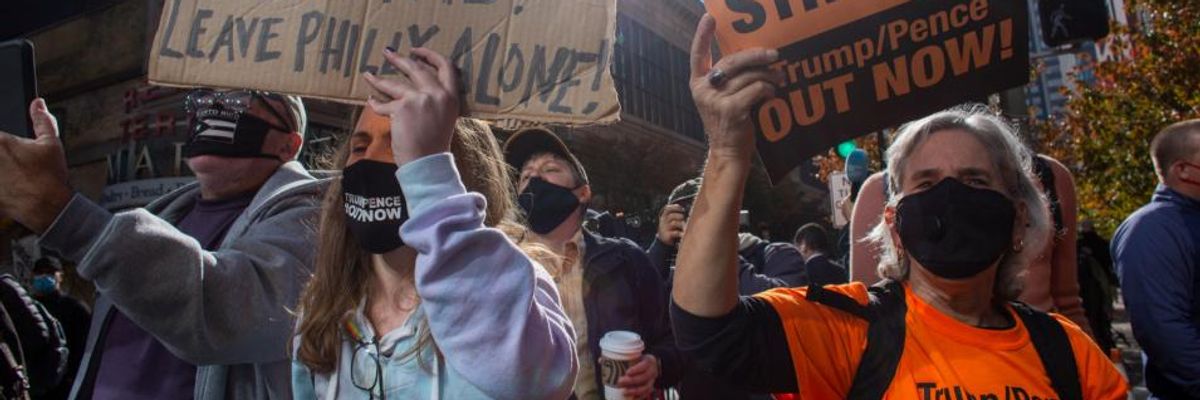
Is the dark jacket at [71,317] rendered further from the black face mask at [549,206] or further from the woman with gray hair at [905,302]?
the woman with gray hair at [905,302]

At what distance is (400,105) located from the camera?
1432 millimetres

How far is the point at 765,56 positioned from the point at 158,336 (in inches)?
56.2

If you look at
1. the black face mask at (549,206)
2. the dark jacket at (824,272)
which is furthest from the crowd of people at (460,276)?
the dark jacket at (824,272)

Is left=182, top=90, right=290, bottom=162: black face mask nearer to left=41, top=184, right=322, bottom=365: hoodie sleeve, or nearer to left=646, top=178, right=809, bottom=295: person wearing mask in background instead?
left=41, top=184, right=322, bottom=365: hoodie sleeve

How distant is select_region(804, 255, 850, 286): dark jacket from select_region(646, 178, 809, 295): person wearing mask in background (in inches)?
18.0

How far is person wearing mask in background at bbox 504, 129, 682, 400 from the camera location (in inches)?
114

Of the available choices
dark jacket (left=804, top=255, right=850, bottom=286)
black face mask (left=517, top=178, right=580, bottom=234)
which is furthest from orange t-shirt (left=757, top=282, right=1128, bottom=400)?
dark jacket (left=804, top=255, right=850, bottom=286)

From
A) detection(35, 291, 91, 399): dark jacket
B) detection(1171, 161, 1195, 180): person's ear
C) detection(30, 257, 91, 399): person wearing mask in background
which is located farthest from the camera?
detection(35, 291, 91, 399): dark jacket

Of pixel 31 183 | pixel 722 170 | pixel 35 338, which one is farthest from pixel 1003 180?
pixel 35 338

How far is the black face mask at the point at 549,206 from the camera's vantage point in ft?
10.2

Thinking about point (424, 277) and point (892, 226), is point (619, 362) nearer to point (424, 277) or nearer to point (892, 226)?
point (892, 226)

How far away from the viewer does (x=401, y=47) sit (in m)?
1.65

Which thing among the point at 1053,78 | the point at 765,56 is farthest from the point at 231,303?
the point at 1053,78

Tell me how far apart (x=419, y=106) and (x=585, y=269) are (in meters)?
1.72
